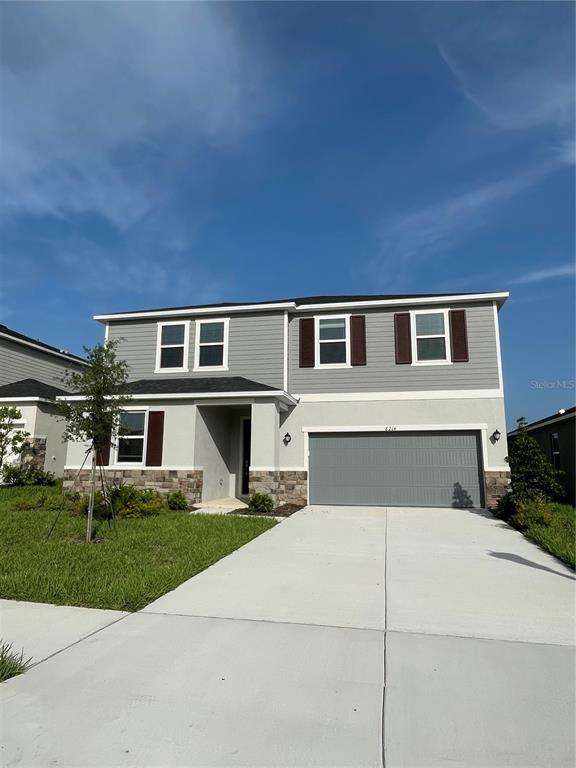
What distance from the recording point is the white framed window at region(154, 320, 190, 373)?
15086 millimetres

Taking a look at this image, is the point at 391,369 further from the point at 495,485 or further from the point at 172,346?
the point at 172,346

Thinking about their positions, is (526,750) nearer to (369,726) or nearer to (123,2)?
(369,726)

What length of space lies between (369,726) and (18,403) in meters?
16.3

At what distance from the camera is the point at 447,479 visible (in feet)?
43.2

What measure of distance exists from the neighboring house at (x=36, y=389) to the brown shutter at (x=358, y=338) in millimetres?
8812

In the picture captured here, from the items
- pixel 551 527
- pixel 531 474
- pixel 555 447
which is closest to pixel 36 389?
pixel 531 474

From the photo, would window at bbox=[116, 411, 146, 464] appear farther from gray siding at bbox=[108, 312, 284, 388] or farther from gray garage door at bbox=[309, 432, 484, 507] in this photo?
gray garage door at bbox=[309, 432, 484, 507]

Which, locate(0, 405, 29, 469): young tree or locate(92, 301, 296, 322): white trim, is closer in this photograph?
locate(92, 301, 296, 322): white trim

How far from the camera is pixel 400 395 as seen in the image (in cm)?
1367

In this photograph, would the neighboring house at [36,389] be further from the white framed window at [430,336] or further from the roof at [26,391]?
the white framed window at [430,336]

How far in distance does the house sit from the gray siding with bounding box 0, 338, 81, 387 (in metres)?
6.39

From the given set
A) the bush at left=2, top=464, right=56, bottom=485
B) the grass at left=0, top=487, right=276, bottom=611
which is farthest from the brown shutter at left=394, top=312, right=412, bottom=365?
the bush at left=2, top=464, right=56, bottom=485

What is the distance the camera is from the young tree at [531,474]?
10.4m

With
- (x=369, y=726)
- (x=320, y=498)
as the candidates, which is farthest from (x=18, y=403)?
(x=369, y=726)
